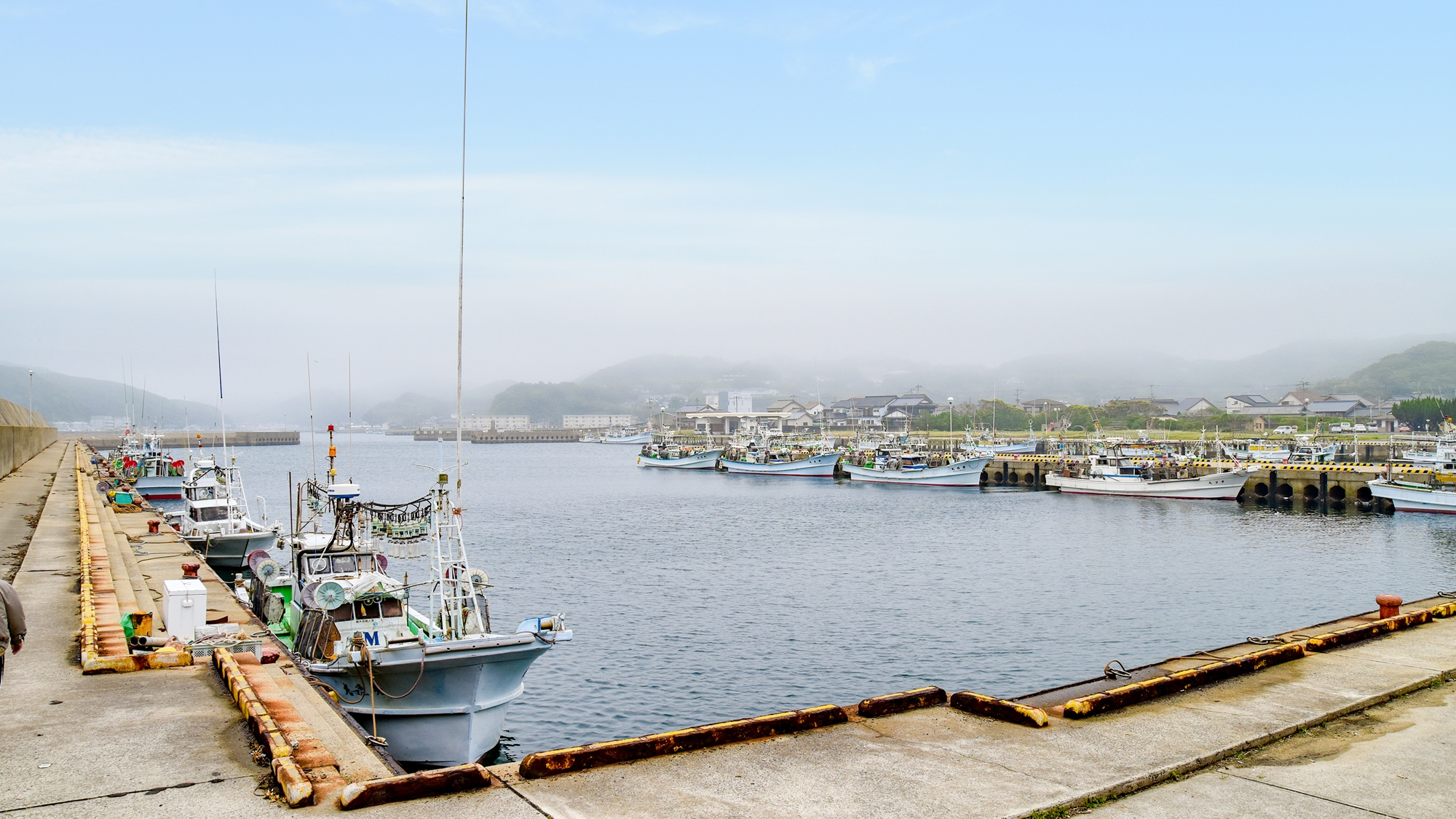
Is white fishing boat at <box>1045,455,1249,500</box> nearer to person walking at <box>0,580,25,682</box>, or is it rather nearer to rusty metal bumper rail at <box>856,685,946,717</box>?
rusty metal bumper rail at <box>856,685,946,717</box>

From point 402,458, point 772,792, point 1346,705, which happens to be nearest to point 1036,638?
point 1346,705

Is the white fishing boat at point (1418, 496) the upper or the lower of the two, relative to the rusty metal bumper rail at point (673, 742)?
lower

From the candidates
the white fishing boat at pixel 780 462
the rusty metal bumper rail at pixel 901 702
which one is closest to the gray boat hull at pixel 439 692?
the rusty metal bumper rail at pixel 901 702

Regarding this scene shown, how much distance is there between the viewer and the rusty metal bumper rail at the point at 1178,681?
25.2ft

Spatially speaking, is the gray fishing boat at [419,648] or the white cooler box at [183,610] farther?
the gray fishing boat at [419,648]

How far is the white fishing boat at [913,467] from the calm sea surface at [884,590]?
47.4 ft

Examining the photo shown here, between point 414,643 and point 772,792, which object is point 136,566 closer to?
point 414,643

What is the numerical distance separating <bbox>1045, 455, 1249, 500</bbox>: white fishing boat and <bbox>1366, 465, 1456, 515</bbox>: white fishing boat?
8.00 m

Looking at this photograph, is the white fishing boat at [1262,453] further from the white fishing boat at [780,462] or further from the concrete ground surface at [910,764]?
the concrete ground surface at [910,764]

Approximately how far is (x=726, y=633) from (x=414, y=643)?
10538 millimetres

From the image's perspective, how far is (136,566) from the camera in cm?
1962

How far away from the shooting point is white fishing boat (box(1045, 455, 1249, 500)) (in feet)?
179

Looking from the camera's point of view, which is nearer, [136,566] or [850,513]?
[136,566]

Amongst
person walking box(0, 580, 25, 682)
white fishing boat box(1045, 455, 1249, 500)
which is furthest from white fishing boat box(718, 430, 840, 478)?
person walking box(0, 580, 25, 682)
